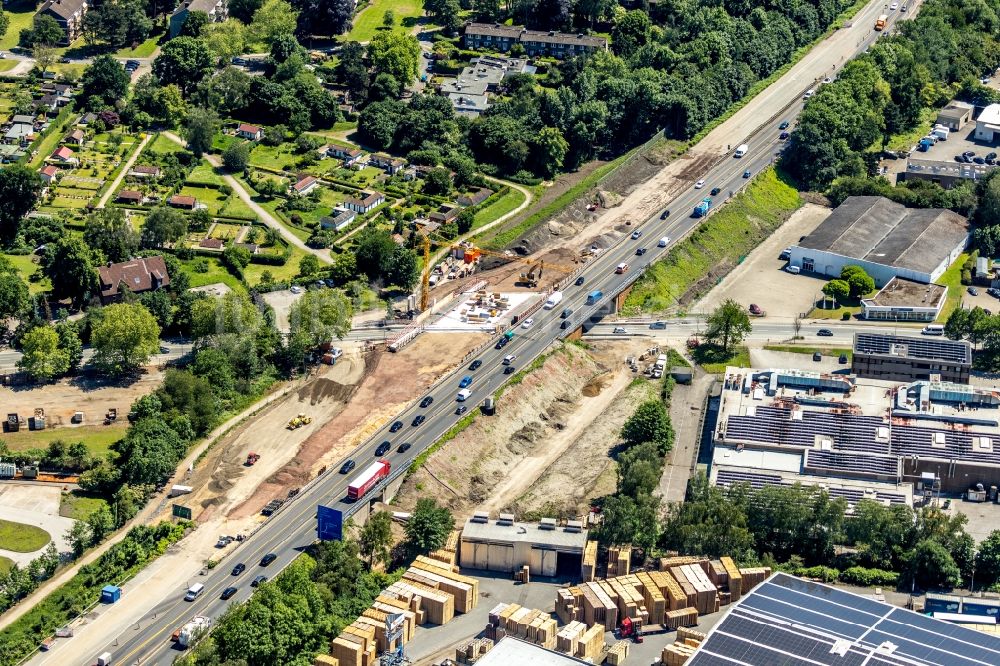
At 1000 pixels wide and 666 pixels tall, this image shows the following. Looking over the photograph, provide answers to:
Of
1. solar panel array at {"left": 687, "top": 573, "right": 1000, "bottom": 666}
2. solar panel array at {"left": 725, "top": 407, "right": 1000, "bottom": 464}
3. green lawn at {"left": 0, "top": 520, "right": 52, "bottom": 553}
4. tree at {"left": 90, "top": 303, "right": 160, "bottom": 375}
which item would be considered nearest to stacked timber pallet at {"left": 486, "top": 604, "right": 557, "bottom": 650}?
solar panel array at {"left": 687, "top": 573, "right": 1000, "bottom": 666}

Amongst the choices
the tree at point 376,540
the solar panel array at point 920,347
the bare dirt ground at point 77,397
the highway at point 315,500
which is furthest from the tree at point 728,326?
the bare dirt ground at point 77,397

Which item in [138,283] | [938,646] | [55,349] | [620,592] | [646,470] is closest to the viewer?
[938,646]

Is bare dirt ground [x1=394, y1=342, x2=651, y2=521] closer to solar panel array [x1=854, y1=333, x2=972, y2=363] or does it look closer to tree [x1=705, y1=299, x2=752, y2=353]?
tree [x1=705, y1=299, x2=752, y2=353]

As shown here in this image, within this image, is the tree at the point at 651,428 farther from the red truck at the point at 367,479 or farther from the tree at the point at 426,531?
the red truck at the point at 367,479

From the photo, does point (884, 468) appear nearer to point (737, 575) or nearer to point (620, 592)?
point (737, 575)

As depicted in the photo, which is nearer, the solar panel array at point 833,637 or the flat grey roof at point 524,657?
the solar panel array at point 833,637

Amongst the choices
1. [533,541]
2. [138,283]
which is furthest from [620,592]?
[138,283]

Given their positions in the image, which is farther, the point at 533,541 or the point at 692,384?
the point at 692,384
